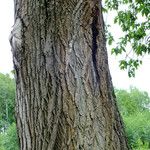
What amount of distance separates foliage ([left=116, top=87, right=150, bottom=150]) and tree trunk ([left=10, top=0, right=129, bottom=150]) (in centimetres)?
2827

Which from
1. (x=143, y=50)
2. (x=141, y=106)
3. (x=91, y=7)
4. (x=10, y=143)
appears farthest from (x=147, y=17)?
(x=141, y=106)

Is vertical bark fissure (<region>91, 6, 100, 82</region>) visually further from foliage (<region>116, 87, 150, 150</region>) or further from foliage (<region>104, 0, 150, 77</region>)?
foliage (<region>116, 87, 150, 150</region>)

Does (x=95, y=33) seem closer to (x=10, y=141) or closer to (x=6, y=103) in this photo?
(x=10, y=141)

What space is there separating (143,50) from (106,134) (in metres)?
5.68

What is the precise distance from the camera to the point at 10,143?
1655 inches

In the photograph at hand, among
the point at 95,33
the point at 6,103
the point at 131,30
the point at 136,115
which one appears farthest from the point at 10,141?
the point at 95,33

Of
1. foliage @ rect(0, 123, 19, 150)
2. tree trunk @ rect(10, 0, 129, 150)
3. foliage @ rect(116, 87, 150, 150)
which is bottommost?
tree trunk @ rect(10, 0, 129, 150)

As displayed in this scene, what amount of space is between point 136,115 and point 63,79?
48.2 meters

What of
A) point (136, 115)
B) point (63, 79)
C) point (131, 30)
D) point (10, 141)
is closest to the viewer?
point (63, 79)

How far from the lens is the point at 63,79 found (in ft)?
9.62

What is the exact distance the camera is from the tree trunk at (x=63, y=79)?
2.88 m

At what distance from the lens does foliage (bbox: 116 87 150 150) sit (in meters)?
40.8

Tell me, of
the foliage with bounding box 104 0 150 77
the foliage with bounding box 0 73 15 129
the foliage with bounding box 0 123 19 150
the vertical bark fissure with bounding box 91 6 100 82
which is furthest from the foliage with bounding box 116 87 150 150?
the vertical bark fissure with bounding box 91 6 100 82

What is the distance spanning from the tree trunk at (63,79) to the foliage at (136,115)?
28.3 m
